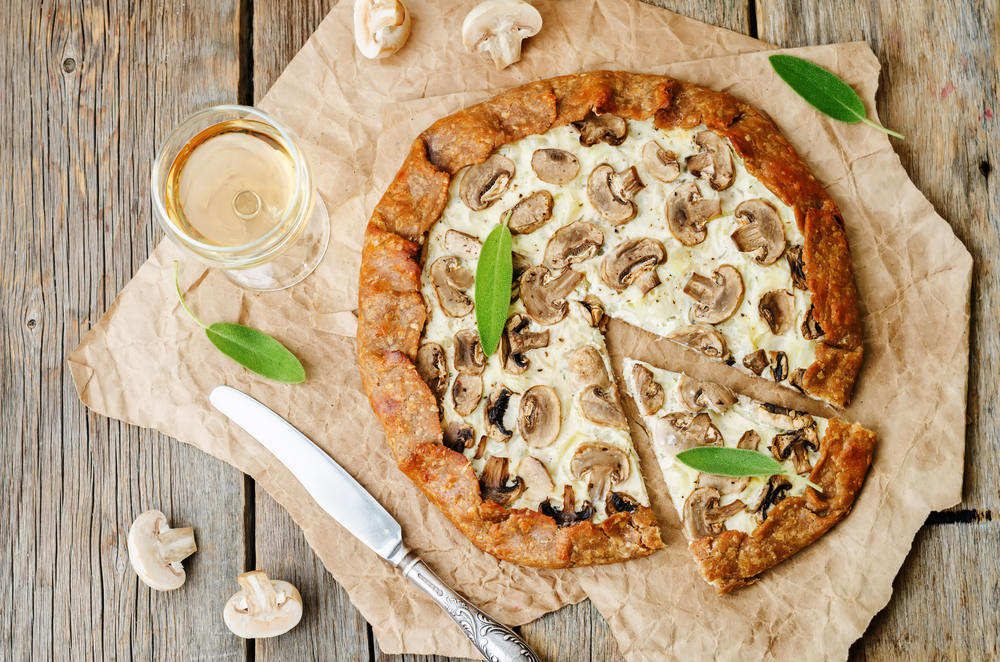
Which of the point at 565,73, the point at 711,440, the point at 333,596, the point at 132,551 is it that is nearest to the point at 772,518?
the point at 711,440

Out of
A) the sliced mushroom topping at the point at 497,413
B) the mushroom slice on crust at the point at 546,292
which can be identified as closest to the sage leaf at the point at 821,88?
the mushroom slice on crust at the point at 546,292

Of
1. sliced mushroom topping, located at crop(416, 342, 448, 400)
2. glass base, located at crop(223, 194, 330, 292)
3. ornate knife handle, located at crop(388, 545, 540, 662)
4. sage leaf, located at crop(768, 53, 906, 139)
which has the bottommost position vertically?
ornate knife handle, located at crop(388, 545, 540, 662)

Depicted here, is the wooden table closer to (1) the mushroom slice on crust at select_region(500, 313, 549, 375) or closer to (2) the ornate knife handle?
(2) the ornate knife handle

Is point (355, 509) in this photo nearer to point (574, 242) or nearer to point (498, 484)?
point (498, 484)

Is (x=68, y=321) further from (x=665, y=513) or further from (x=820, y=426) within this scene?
(x=820, y=426)

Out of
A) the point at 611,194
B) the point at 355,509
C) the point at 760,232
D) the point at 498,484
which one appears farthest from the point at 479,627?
the point at 760,232

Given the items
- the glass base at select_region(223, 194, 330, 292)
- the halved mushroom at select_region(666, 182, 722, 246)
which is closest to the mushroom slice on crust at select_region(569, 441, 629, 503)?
the halved mushroom at select_region(666, 182, 722, 246)
